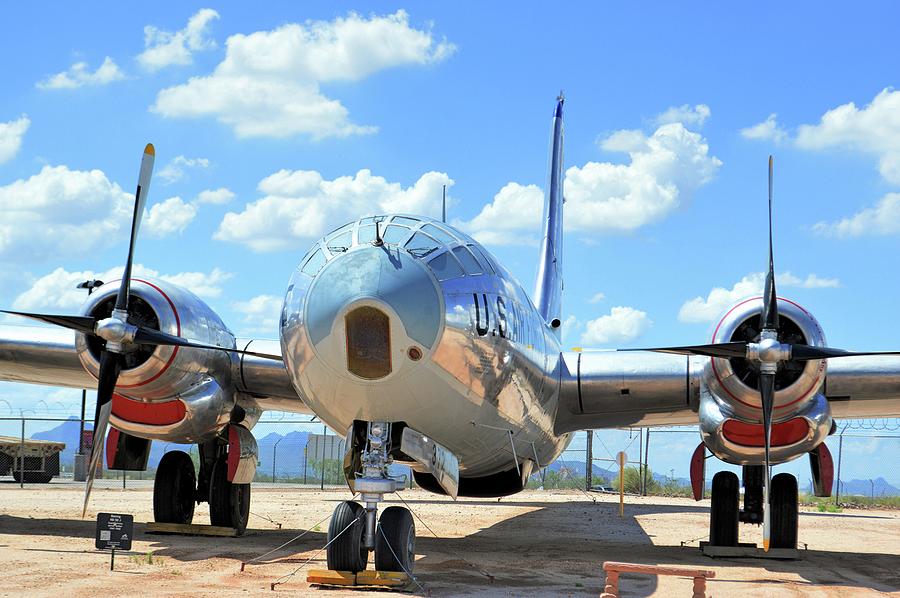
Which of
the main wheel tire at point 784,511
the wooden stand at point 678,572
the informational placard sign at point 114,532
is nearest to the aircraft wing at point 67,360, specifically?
the informational placard sign at point 114,532

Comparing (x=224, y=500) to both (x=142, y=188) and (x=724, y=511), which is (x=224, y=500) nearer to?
(x=142, y=188)

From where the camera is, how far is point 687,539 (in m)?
16.6

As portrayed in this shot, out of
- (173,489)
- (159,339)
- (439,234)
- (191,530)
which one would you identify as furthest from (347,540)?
(173,489)

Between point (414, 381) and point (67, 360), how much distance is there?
7043 mm

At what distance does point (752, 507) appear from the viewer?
46.6 ft

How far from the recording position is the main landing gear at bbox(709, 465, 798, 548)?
13.8 m

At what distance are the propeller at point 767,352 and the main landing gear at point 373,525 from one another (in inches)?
153

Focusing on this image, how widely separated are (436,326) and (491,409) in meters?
1.85

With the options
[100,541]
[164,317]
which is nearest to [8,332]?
[164,317]

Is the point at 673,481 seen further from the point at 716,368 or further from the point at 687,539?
the point at 716,368

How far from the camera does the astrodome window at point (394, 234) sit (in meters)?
9.51

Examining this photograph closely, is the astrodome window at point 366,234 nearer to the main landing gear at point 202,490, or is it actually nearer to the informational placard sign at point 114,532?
the informational placard sign at point 114,532

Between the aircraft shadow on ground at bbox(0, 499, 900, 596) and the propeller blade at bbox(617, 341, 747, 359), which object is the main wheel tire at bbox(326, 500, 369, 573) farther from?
the propeller blade at bbox(617, 341, 747, 359)

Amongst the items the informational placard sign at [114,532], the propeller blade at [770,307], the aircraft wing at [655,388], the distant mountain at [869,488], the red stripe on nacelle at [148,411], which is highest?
the propeller blade at [770,307]
